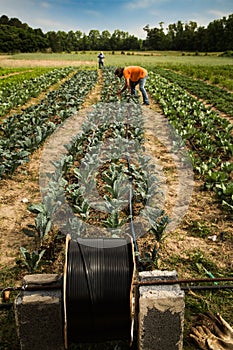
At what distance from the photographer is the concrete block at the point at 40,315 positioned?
301 centimetres

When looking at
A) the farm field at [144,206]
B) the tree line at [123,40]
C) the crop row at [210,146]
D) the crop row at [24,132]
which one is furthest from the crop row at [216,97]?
the tree line at [123,40]

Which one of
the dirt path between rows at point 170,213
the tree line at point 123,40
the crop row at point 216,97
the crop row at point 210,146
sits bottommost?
the dirt path between rows at point 170,213

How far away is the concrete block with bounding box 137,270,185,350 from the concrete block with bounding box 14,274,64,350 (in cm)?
74

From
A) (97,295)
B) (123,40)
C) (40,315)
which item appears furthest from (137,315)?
(123,40)

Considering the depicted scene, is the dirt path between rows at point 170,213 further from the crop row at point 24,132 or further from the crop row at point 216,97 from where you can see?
the crop row at point 216,97

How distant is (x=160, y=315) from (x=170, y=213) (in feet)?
9.54

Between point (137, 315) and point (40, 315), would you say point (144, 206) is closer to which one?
point (137, 315)

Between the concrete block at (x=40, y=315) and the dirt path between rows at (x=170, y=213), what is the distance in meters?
1.47

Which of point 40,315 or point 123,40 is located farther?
point 123,40

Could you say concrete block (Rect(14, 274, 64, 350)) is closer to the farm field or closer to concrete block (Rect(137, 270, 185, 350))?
the farm field

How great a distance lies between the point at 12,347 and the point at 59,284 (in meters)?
0.86

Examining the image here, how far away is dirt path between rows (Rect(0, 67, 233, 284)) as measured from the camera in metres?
4.68

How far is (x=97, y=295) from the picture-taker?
3018mm

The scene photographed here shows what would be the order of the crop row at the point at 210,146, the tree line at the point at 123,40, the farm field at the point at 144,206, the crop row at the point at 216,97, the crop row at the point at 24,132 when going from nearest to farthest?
1. the farm field at the point at 144,206
2. the crop row at the point at 210,146
3. the crop row at the point at 24,132
4. the crop row at the point at 216,97
5. the tree line at the point at 123,40
